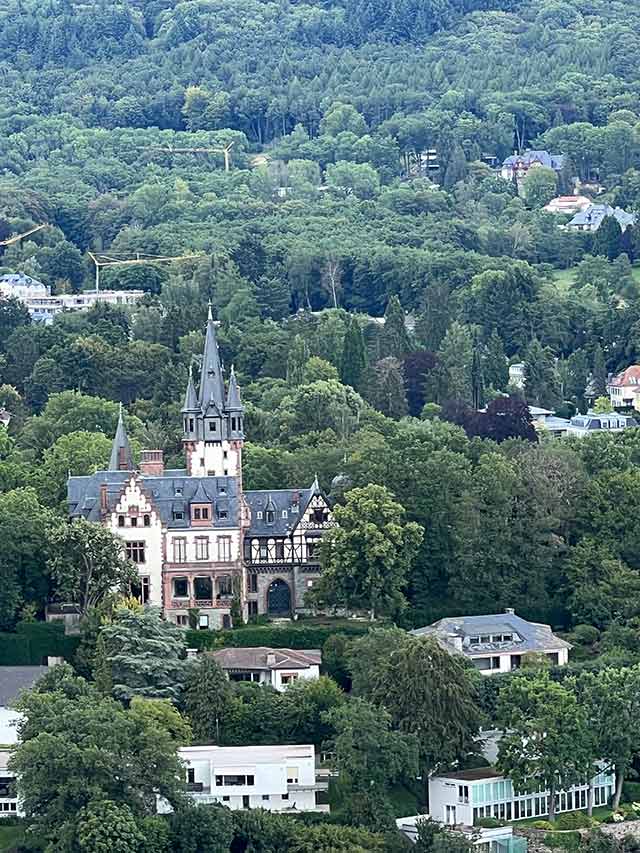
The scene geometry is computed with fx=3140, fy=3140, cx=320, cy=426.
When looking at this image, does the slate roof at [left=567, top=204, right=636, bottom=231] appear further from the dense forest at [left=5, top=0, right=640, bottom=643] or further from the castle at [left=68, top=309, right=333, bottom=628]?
the castle at [left=68, top=309, right=333, bottom=628]

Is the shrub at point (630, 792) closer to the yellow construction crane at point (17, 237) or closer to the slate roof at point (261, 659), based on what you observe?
the slate roof at point (261, 659)

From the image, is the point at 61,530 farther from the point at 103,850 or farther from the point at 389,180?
the point at 389,180

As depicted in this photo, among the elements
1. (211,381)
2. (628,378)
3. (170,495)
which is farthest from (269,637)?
(628,378)

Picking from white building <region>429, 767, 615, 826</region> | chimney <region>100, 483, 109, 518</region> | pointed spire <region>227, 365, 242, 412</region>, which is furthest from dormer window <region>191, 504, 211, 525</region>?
white building <region>429, 767, 615, 826</region>

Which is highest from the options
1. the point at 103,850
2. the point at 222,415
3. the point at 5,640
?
the point at 222,415

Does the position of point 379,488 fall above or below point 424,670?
above

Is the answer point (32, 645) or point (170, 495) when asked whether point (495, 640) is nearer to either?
point (170, 495)

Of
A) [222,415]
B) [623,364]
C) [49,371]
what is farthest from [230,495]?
[623,364]

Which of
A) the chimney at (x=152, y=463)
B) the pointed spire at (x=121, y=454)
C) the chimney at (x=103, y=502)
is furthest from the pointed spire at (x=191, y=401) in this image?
the chimney at (x=103, y=502)
